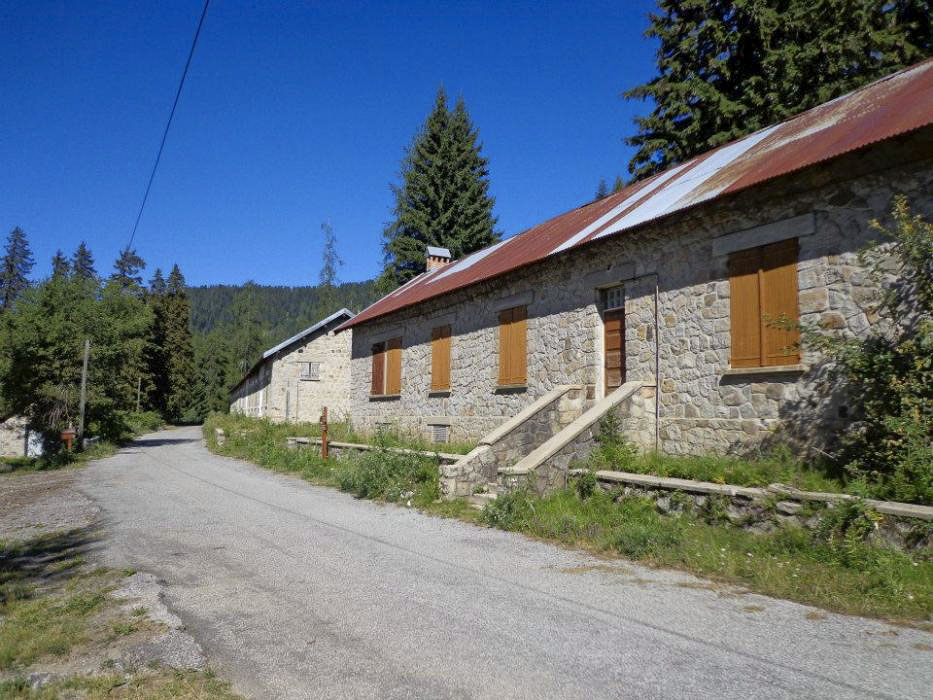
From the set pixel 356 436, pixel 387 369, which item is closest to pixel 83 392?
pixel 387 369

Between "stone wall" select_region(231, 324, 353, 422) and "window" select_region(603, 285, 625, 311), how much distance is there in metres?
19.5

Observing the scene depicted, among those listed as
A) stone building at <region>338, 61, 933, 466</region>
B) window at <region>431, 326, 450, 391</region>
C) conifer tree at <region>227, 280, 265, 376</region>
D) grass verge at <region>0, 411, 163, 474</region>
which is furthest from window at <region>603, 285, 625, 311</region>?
conifer tree at <region>227, 280, 265, 376</region>

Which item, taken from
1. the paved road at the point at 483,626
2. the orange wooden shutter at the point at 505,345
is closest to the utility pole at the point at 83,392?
the orange wooden shutter at the point at 505,345

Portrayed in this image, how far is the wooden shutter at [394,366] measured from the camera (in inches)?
746

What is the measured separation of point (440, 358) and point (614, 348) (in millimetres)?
5957

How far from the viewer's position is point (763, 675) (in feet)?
12.3

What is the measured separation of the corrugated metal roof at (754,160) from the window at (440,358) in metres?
1.00

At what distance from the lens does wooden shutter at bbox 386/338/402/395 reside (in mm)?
18953

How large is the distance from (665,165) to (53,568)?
70.0 feet

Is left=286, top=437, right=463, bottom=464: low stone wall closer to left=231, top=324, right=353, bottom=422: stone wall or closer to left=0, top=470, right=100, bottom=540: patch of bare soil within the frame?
left=0, top=470, right=100, bottom=540: patch of bare soil

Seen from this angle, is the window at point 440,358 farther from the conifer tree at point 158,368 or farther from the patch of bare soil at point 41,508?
the conifer tree at point 158,368

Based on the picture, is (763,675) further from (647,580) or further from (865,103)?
(865,103)

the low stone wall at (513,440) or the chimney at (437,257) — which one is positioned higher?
the chimney at (437,257)

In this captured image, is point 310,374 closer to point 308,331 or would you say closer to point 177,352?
point 308,331
